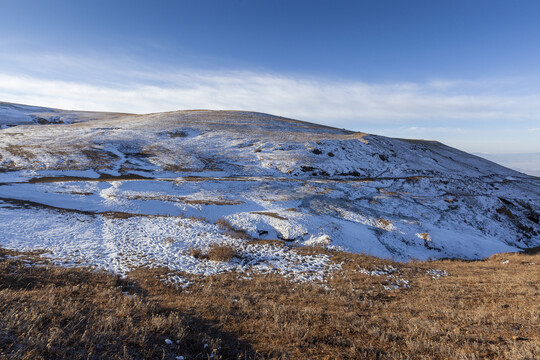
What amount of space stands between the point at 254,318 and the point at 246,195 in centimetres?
2540

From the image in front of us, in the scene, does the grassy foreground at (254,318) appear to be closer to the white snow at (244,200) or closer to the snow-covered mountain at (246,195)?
the white snow at (244,200)

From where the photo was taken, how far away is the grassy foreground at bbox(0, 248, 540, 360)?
5.26 meters

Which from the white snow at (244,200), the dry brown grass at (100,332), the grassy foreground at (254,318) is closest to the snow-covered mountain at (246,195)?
the white snow at (244,200)

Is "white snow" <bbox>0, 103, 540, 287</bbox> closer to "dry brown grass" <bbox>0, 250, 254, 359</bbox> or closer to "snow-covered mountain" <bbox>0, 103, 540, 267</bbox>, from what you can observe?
"snow-covered mountain" <bbox>0, 103, 540, 267</bbox>

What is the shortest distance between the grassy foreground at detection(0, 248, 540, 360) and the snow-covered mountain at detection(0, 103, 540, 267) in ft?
19.4

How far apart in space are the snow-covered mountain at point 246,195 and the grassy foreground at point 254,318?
19.4ft

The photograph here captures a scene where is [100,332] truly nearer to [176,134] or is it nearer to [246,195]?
[246,195]

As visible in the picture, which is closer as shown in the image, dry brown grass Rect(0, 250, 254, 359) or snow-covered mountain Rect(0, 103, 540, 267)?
dry brown grass Rect(0, 250, 254, 359)

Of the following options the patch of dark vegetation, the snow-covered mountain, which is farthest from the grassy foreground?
the patch of dark vegetation

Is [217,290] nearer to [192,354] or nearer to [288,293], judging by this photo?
[288,293]

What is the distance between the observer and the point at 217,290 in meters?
10.8

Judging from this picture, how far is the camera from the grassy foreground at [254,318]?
526cm

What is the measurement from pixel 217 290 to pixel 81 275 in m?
6.52

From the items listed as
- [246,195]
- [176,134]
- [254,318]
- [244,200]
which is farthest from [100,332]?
[176,134]
